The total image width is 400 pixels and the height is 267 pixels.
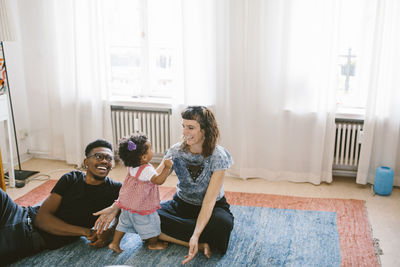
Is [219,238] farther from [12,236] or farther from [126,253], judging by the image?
[12,236]

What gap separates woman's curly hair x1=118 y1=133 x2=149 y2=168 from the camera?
259 cm

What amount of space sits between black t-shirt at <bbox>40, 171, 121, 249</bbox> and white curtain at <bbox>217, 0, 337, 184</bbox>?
148 centimetres

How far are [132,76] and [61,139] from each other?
944 mm

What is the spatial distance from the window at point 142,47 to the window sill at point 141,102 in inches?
3.0

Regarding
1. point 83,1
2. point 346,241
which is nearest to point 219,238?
point 346,241

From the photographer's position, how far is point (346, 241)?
9.61ft

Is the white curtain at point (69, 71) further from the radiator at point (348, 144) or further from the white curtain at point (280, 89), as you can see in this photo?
the radiator at point (348, 144)

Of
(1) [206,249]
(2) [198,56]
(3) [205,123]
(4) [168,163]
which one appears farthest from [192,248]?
(2) [198,56]

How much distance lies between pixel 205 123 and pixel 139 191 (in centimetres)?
56

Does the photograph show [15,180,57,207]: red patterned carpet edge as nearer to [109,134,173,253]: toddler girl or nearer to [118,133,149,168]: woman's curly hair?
[109,134,173,253]: toddler girl

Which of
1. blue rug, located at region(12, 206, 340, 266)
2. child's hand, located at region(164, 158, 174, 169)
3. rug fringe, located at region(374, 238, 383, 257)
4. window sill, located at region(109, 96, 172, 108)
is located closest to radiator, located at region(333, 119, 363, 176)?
blue rug, located at region(12, 206, 340, 266)

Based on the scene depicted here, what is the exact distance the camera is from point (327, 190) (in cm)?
376

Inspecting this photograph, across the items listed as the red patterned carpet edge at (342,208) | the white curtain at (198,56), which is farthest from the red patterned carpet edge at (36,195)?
the white curtain at (198,56)

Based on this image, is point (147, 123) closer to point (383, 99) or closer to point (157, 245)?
point (157, 245)
